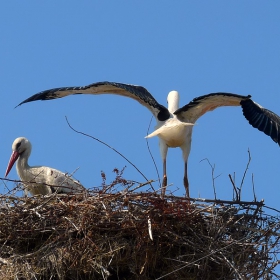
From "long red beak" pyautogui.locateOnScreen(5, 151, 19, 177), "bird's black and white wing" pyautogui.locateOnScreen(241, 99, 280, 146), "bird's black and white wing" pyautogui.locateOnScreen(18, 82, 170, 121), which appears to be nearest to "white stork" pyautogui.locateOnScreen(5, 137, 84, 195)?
"long red beak" pyautogui.locateOnScreen(5, 151, 19, 177)

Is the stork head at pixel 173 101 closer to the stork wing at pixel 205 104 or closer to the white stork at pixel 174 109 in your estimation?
the white stork at pixel 174 109

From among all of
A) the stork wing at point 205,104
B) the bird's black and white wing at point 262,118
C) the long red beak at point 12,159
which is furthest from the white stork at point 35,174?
the bird's black and white wing at point 262,118

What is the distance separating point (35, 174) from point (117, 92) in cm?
133

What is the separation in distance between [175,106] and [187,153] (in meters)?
0.55

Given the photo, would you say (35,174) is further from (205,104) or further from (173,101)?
(205,104)

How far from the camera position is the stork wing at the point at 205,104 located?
33.2 feet

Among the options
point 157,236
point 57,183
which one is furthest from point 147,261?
point 57,183

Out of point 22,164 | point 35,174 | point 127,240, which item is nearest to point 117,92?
point 35,174

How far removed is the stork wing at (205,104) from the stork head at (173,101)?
367 mm

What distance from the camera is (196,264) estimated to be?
8.19 m

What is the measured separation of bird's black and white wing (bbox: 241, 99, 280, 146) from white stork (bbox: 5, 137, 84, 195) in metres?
1.89

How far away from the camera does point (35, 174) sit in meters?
11.2

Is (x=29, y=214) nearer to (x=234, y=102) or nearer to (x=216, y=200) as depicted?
(x=216, y=200)

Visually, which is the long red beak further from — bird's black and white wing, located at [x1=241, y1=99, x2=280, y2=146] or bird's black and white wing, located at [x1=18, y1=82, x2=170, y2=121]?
bird's black and white wing, located at [x1=241, y1=99, x2=280, y2=146]
